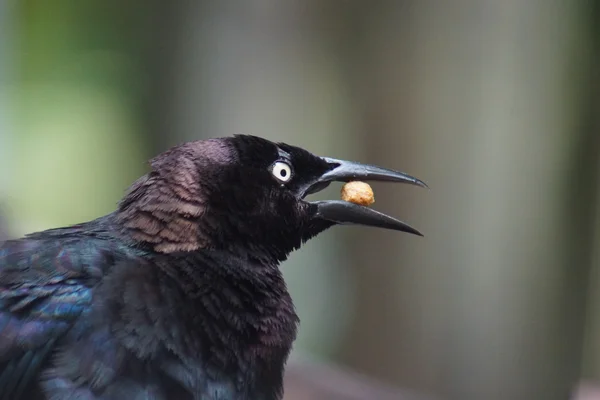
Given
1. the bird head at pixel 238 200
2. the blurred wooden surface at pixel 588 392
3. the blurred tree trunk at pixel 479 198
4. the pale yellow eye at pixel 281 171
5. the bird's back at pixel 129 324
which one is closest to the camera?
the bird's back at pixel 129 324

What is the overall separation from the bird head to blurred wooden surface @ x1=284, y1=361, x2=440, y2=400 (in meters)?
0.86

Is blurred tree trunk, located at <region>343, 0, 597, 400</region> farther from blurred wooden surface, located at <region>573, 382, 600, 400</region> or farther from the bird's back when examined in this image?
the bird's back

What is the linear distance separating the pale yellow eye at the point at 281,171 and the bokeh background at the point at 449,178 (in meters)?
1.02

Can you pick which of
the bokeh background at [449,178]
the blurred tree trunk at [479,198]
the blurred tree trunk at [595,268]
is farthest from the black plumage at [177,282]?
the blurred tree trunk at [595,268]

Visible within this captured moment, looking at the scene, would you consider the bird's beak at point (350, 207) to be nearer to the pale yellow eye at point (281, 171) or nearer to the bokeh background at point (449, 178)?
the pale yellow eye at point (281, 171)

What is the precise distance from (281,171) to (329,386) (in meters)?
0.99

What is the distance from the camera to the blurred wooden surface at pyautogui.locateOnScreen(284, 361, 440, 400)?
1.91 m

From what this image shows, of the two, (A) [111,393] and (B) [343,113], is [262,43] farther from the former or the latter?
(A) [111,393]

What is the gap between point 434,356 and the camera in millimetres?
2436

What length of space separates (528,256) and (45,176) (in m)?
2.42

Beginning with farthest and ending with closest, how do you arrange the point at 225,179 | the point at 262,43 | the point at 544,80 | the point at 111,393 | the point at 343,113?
the point at 262,43
the point at 343,113
the point at 544,80
the point at 225,179
the point at 111,393

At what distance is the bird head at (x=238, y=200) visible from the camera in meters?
1.08

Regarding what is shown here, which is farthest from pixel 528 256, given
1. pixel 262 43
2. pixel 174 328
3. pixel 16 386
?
pixel 16 386

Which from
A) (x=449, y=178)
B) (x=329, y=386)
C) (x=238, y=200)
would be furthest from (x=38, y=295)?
(x=449, y=178)
